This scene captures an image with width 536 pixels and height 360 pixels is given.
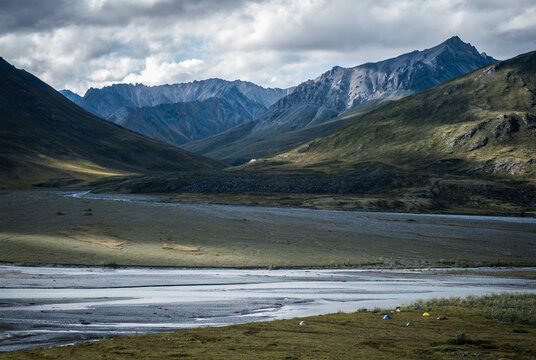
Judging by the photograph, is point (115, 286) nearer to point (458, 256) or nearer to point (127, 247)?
point (127, 247)

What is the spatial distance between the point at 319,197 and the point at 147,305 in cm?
13504

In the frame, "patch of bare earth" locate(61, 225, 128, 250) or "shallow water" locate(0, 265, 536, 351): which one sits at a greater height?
"patch of bare earth" locate(61, 225, 128, 250)

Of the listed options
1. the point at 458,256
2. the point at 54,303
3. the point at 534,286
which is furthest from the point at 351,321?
the point at 458,256

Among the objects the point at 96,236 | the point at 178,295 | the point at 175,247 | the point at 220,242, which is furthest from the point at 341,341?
the point at 96,236

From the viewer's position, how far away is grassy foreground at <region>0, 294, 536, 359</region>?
15797 mm

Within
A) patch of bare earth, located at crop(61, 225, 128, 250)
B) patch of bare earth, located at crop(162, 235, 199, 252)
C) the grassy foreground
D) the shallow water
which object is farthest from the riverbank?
the grassy foreground

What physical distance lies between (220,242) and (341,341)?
4215 centimetres

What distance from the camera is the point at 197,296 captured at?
31125mm

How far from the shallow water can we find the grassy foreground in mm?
2827

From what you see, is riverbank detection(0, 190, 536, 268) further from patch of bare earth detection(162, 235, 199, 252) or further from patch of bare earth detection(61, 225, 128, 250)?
patch of bare earth detection(61, 225, 128, 250)

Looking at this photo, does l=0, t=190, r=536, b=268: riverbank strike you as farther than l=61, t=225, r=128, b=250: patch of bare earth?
No

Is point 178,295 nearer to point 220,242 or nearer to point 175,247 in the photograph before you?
point 175,247

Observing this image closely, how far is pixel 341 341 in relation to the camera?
723 inches

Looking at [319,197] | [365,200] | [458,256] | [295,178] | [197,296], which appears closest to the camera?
[197,296]
